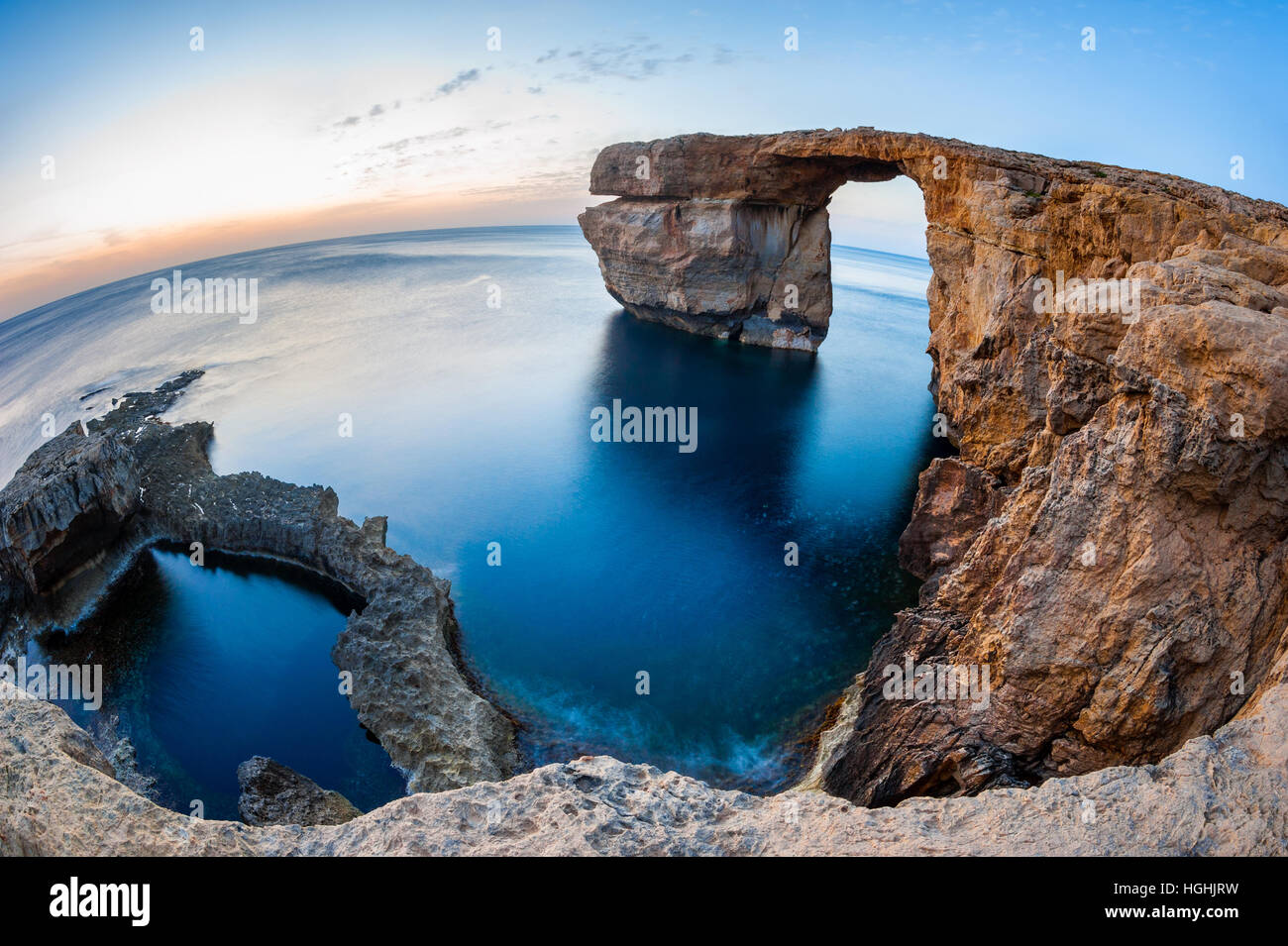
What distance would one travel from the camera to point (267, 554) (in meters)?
23.8

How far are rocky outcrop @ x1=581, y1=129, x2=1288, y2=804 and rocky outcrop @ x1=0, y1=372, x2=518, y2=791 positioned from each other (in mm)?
8232

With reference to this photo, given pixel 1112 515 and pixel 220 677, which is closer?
pixel 1112 515

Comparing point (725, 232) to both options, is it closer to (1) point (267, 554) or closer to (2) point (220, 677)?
(1) point (267, 554)

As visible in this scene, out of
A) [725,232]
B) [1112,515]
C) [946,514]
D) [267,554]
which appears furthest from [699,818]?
[725,232]

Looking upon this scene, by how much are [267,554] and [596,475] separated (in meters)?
12.7

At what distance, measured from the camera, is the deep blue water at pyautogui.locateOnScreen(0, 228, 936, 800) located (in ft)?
59.9

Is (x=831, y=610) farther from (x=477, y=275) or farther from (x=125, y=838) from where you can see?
(x=477, y=275)

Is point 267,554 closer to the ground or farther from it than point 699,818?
closer to the ground

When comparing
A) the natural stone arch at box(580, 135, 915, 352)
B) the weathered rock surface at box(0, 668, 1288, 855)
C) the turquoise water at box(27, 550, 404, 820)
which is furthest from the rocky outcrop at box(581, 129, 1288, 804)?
the natural stone arch at box(580, 135, 915, 352)

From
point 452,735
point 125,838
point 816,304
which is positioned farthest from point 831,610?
point 816,304

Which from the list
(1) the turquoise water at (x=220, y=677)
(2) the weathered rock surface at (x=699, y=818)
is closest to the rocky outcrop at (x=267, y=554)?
(1) the turquoise water at (x=220, y=677)

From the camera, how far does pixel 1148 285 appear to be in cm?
1117

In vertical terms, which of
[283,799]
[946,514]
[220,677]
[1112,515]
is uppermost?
[1112,515]

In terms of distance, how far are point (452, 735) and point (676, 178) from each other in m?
39.0
